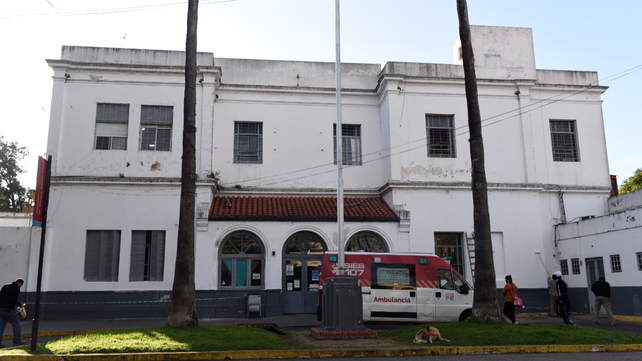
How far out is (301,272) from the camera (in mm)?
18984

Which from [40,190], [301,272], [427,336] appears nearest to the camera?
[40,190]

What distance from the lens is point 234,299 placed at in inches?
712

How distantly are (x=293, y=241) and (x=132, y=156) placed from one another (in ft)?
23.6

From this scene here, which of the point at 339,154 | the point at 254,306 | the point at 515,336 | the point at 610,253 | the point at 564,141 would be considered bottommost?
the point at 515,336

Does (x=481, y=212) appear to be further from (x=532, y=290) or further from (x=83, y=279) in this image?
(x=83, y=279)

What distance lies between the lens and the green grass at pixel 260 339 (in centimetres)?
1009

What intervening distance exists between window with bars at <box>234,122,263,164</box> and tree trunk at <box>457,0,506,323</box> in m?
10.3

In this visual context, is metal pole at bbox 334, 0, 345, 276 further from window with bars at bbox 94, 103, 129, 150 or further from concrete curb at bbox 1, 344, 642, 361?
window with bars at bbox 94, 103, 129, 150

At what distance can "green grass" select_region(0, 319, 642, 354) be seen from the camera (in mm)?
10094

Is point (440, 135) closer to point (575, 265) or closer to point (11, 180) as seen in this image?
point (575, 265)

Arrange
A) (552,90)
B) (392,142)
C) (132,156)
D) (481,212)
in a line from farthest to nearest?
(552,90), (392,142), (132,156), (481,212)

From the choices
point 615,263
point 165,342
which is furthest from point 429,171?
point 165,342

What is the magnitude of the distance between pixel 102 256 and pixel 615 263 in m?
18.9

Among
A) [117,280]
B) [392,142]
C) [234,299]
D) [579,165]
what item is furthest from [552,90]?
[117,280]
